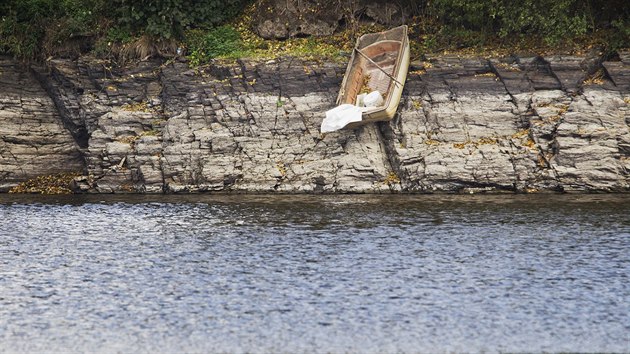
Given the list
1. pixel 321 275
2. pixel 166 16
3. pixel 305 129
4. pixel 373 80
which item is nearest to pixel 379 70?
pixel 373 80

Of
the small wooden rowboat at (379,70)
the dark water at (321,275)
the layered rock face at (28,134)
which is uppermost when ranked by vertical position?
Answer: the small wooden rowboat at (379,70)

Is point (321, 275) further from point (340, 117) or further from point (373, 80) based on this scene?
point (373, 80)

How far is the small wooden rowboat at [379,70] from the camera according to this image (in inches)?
1287

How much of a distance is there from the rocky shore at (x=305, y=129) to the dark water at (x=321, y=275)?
4.31 feet

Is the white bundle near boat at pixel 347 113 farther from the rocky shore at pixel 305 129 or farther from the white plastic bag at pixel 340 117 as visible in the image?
the rocky shore at pixel 305 129

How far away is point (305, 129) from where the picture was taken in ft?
110

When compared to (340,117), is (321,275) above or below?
below

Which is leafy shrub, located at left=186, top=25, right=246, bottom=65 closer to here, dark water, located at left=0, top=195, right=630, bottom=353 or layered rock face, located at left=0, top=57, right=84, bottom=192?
layered rock face, located at left=0, top=57, right=84, bottom=192

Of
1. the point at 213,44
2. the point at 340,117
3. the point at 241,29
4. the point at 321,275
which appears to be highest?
the point at 241,29

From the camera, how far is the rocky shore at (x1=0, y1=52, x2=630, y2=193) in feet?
105

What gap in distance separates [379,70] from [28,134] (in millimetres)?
12096

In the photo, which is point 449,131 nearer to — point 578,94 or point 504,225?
point 578,94

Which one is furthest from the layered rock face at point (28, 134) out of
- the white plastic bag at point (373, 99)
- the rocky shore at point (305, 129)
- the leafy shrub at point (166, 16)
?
the white plastic bag at point (373, 99)

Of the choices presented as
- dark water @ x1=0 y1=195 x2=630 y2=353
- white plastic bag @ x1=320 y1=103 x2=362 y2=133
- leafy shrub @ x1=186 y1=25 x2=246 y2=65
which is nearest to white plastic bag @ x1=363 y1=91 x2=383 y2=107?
white plastic bag @ x1=320 y1=103 x2=362 y2=133
